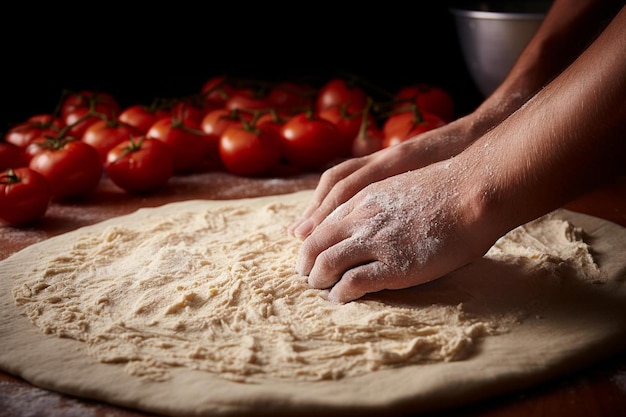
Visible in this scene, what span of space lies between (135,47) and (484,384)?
194cm

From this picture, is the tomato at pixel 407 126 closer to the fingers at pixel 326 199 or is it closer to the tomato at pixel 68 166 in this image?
the fingers at pixel 326 199

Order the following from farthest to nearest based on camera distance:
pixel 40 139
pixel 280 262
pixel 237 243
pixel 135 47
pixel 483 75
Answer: pixel 135 47, pixel 483 75, pixel 40 139, pixel 237 243, pixel 280 262

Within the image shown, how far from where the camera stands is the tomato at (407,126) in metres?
1.98

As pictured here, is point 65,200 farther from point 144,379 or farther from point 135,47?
point 144,379

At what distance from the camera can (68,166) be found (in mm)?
1738

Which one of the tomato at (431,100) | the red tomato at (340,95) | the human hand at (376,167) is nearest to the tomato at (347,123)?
the red tomato at (340,95)

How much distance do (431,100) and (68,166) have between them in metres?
1.26

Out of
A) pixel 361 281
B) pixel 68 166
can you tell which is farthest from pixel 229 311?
pixel 68 166

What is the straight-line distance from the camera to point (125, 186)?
184 cm

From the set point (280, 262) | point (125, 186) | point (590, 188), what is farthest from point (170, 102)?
point (590, 188)

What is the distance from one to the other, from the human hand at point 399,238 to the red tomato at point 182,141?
0.95 m

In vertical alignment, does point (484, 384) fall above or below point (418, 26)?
below

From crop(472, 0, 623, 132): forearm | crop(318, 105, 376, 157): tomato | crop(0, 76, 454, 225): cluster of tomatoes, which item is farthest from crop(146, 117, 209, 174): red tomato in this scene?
crop(472, 0, 623, 132): forearm

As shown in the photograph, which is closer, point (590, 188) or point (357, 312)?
point (590, 188)
